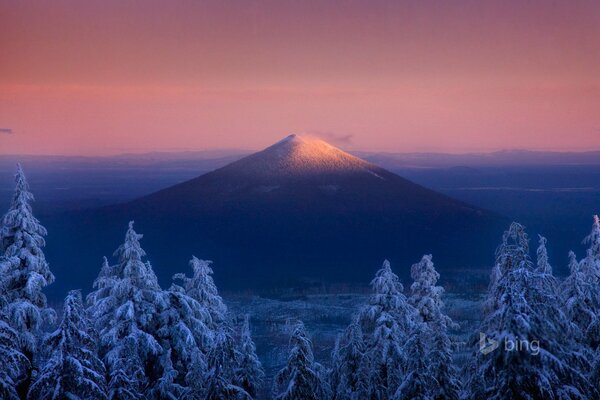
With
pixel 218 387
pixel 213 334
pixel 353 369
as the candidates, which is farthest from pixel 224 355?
pixel 353 369

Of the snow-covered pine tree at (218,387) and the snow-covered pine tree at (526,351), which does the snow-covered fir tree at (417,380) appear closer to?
the snow-covered pine tree at (526,351)

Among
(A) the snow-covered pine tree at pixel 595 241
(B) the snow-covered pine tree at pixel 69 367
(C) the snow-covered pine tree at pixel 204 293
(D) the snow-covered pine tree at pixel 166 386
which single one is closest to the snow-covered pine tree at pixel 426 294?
(A) the snow-covered pine tree at pixel 595 241

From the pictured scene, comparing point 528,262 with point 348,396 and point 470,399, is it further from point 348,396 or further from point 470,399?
point 348,396

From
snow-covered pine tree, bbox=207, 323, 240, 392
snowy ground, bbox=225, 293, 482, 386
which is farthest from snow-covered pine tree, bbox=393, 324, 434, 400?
snowy ground, bbox=225, 293, 482, 386

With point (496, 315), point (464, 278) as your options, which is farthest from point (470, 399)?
point (464, 278)

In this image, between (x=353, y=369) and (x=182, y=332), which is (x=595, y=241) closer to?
(x=353, y=369)
